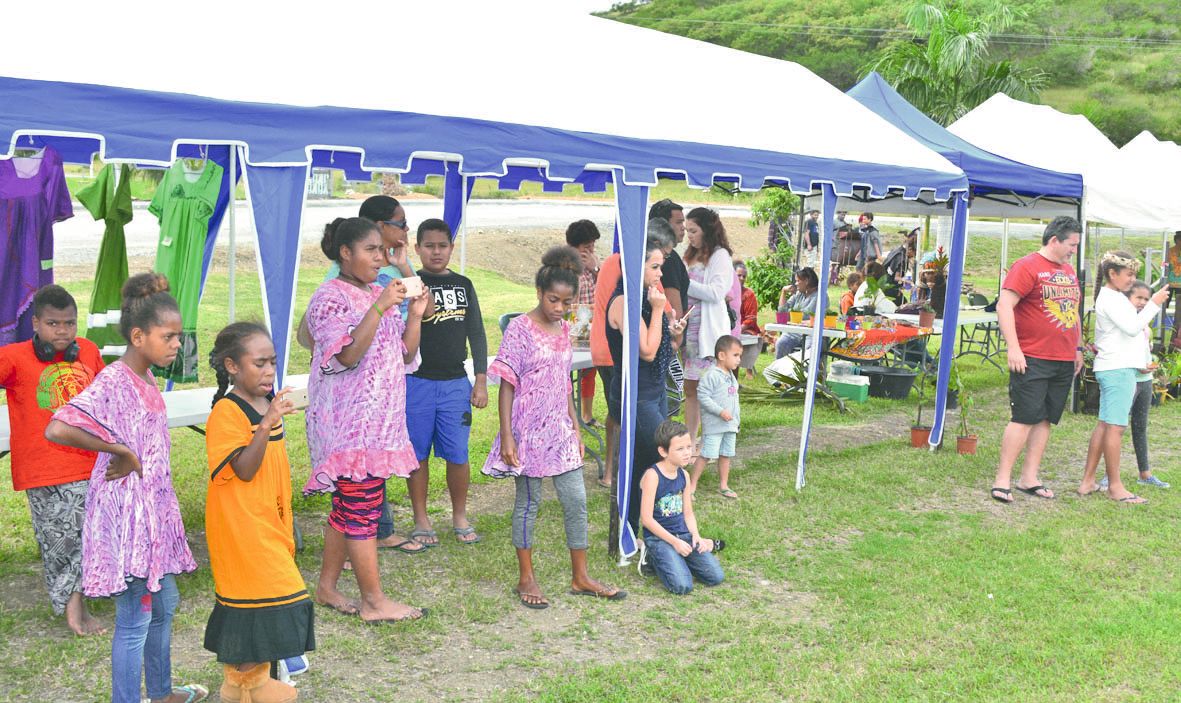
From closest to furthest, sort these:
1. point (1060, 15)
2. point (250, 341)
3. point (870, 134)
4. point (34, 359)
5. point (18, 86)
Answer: point (250, 341) < point (18, 86) < point (34, 359) < point (870, 134) < point (1060, 15)

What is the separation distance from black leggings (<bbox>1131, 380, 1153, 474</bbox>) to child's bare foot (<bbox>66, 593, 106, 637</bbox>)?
21.5 feet

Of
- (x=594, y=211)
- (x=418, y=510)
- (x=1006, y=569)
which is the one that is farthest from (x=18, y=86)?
(x=594, y=211)

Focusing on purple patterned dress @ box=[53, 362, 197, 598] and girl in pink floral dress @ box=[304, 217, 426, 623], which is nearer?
purple patterned dress @ box=[53, 362, 197, 598]

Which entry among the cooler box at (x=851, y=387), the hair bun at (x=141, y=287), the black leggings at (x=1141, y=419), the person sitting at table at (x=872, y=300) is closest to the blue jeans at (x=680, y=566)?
the hair bun at (x=141, y=287)

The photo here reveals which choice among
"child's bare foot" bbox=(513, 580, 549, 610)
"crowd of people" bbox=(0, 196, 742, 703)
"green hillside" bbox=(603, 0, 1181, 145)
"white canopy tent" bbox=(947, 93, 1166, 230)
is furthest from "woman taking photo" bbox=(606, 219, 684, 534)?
"green hillside" bbox=(603, 0, 1181, 145)

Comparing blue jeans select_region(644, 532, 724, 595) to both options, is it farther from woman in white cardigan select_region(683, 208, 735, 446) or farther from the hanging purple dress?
the hanging purple dress

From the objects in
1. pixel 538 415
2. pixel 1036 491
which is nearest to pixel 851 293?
pixel 1036 491

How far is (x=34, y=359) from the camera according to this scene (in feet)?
14.7

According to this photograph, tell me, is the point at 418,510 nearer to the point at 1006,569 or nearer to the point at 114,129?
the point at 114,129

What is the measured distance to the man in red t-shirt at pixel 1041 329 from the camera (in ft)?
23.7

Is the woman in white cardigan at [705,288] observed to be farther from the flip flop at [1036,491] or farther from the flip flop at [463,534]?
the flip flop at [1036,491]

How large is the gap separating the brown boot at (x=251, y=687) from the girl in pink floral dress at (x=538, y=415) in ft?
4.89

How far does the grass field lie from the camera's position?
14.1 ft

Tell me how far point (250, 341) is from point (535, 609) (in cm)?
214
